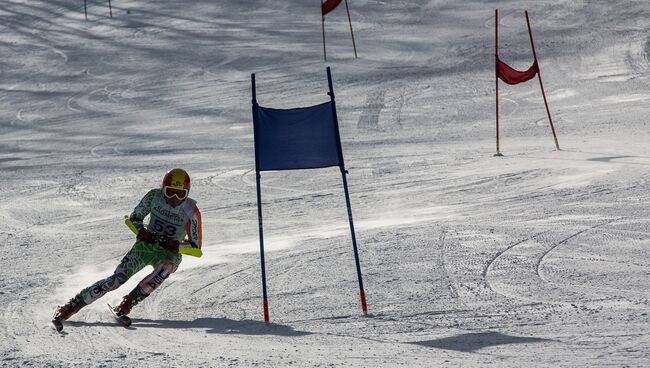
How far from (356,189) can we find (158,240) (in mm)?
6346

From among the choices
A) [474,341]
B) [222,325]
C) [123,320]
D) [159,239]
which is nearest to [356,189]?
[159,239]

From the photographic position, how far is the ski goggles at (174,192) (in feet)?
29.3

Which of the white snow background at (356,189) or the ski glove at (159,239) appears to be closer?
the white snow background at (356,189)

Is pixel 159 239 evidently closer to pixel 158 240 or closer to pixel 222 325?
pixel 158 240

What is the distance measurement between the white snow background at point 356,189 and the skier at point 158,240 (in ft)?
1.00

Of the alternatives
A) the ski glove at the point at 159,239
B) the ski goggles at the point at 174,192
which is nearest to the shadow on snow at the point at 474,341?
the ski glove at the point at 159,239

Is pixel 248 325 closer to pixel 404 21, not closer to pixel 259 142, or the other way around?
pixel 259 142

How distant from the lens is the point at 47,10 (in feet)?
125

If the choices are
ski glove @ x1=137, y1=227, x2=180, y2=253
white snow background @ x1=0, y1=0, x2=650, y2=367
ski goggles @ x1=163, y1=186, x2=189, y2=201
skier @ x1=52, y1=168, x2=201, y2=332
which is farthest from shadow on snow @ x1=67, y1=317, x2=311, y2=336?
ski goggles @ x1=163, y1=186, x2=189, y2=201

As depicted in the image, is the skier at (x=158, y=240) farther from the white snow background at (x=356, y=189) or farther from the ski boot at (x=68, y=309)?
the white snow background at (x=356, y=189)

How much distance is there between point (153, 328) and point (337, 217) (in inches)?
201

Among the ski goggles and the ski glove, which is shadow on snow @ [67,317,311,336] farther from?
the ski goggles

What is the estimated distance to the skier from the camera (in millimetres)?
8891

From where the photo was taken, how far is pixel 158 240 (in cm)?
905
